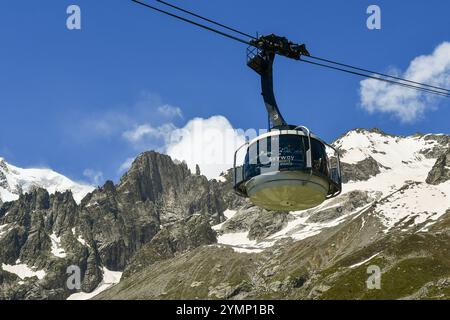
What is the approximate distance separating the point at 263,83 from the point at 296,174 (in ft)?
11.2

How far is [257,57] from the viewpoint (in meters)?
25.4
